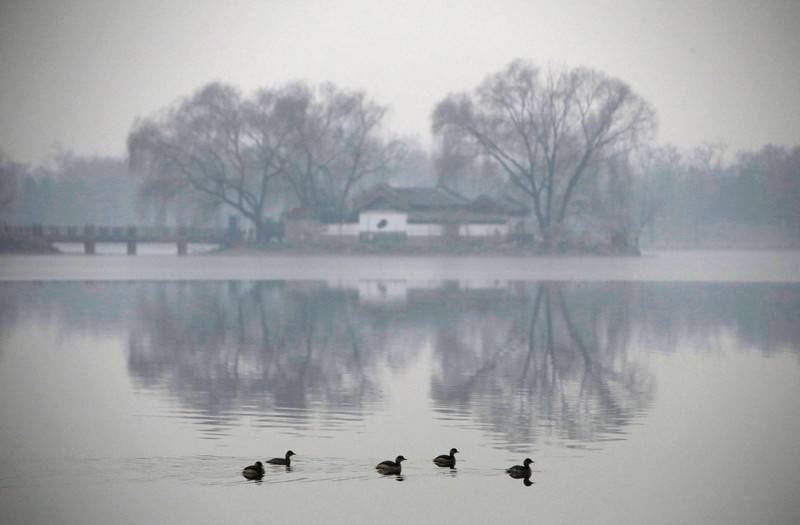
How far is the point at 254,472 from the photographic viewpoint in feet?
44.5

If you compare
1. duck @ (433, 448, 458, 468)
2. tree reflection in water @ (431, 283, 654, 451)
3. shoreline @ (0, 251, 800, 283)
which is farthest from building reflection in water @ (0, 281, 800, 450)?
shoreline @ (0, 251, 800, 283)

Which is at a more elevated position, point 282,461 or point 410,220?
point 410,220

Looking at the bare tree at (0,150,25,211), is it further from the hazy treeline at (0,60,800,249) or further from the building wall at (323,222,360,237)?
the building wall at (323,222,360,237)

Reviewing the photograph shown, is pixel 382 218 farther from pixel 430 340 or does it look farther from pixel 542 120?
pixel 430 340

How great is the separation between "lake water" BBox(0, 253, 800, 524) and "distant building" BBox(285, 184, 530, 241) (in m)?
54.6

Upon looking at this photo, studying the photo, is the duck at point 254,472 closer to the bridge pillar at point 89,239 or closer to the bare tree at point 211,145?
the bare tree at point 211,145

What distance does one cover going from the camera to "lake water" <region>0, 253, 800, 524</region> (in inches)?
518

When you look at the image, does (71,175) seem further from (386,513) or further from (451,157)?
(386,513)

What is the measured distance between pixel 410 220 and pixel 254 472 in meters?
80.6

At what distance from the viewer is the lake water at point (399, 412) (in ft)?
43.2

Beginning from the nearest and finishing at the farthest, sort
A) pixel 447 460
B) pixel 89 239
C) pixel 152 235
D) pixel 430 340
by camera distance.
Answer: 1. pixel 447 460
2. pixel 430 340
3. pixel 89 239
4. pixel 152 235

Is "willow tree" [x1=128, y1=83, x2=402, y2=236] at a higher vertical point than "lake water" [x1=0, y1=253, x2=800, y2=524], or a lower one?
higher

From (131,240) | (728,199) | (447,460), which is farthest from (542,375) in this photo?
(728,199)

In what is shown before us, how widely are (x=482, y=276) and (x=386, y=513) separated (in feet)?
156
